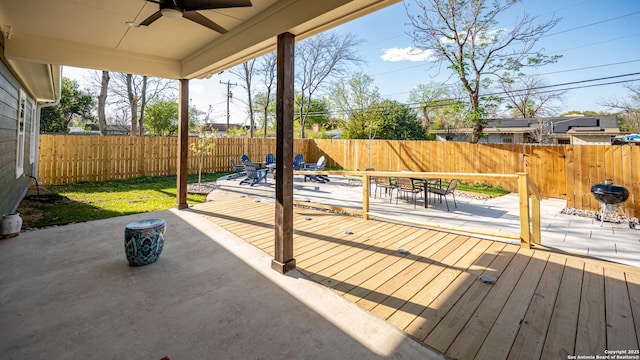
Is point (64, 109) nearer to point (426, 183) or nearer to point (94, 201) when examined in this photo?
point (94, 201)

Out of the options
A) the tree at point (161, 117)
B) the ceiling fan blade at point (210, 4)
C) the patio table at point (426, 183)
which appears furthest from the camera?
the tree at point (161, 117)

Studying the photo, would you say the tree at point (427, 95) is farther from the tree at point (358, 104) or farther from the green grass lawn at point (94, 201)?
the green grass lawn at point (94, 201)

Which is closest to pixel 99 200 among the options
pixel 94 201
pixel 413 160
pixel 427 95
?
pixel 94 201

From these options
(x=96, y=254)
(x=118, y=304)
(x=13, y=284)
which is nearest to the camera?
(x=118, y=304)

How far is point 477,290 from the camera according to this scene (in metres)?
2.54

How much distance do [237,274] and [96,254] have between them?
75.9 inches

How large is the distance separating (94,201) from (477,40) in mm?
14207

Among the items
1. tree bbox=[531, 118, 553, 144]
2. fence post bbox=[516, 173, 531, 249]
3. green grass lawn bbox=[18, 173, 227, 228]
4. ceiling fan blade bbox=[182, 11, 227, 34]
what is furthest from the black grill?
tree bbox=[531, 118, 553, 144]

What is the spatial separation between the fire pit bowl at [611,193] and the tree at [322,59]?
656 inches

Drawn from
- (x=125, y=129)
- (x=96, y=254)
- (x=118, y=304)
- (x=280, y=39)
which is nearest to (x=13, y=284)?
(x=96, y=254)

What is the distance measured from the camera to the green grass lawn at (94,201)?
16.8 feet

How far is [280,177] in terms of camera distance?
290 centimetres

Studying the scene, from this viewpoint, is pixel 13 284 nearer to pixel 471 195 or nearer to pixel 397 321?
pixel 397 321

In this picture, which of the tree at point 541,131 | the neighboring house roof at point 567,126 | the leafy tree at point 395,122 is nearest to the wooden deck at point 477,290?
the leafy tree at point 395,122
